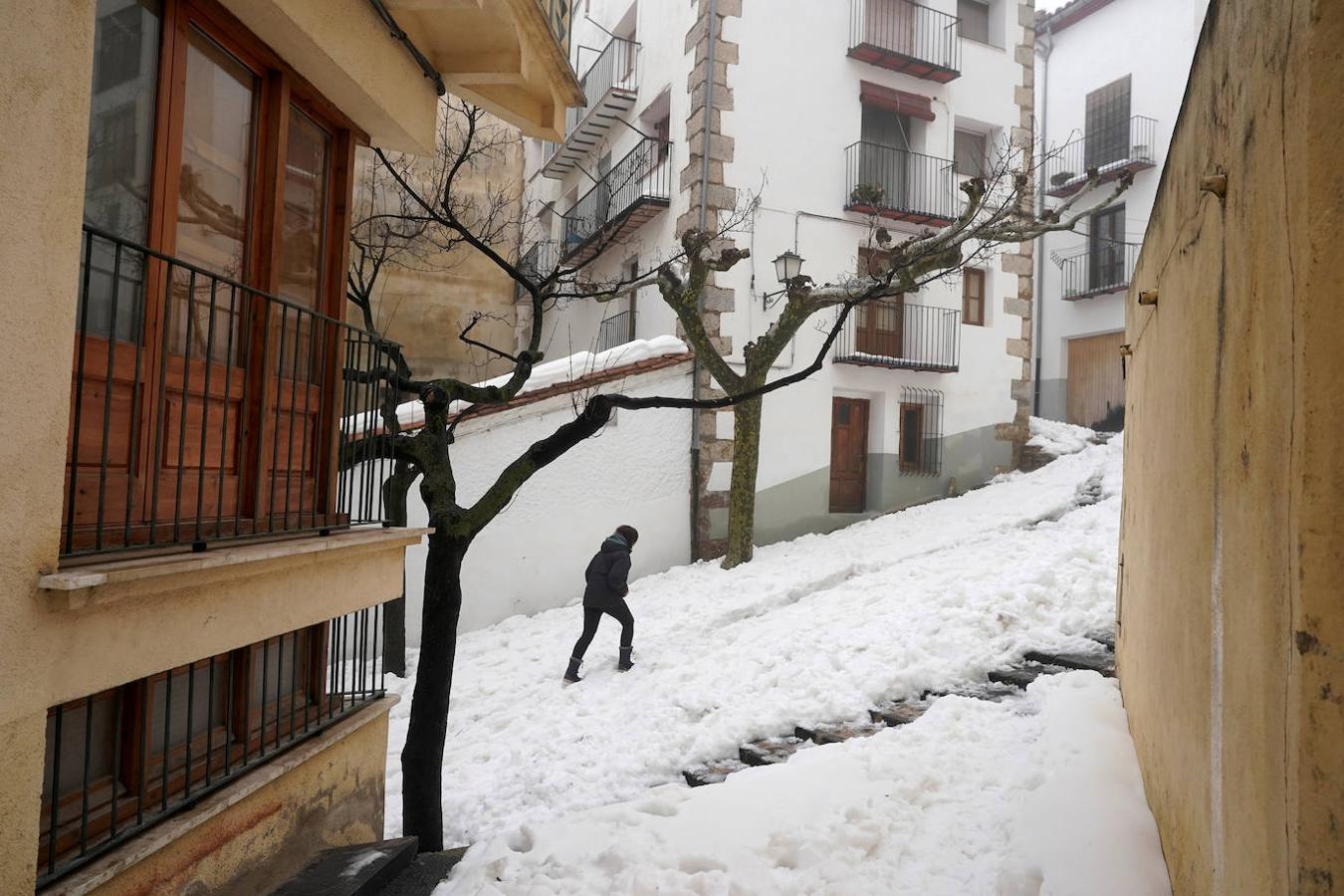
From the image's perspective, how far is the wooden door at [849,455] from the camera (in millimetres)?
14164

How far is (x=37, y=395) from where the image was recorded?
232 cm

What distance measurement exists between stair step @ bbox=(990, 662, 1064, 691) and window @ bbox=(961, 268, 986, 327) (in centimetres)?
991

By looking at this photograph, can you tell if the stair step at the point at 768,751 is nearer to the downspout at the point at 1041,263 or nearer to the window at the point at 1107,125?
the downspout at the point at 1041,263

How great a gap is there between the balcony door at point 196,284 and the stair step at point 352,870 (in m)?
1.48

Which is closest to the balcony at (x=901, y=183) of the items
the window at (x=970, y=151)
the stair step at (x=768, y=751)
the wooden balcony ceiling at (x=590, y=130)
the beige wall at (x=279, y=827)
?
the window at (x=970, y=151)

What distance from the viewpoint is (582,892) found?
3615 millimetres

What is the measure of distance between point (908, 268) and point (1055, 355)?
452 inches

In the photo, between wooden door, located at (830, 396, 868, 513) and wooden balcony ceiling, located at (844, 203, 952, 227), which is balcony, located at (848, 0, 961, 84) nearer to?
wooden balcony ceiling, located at (844, 203, 952, 227)

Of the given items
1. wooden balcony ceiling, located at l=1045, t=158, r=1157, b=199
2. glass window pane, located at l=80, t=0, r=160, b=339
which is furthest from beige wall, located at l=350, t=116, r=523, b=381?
glass window pane, located at l=80, t=0, r=160, b=339

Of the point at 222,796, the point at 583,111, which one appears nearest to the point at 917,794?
the point at 222,796

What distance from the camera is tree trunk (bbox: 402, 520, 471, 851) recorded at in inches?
192

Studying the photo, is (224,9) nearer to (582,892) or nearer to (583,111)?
(582,892)

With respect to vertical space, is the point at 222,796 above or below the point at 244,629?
below

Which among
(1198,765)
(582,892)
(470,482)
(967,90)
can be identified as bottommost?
(582,892)
